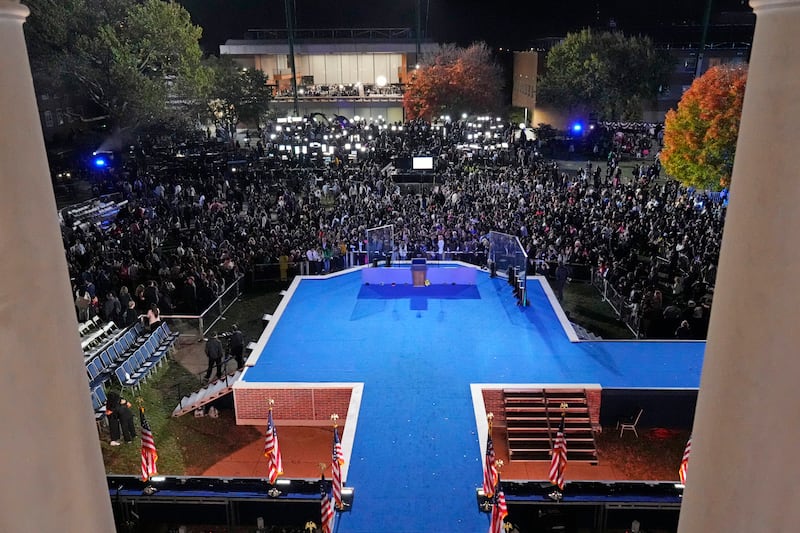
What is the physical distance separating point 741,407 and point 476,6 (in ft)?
253

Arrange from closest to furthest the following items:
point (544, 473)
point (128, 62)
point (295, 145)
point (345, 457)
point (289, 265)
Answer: point (345, 457)
point (544, 473)
point (289, 265)
point (128, 62)
point (295, 145)

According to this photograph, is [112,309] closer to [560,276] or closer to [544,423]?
[544,423]

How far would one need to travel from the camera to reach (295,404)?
15453mm

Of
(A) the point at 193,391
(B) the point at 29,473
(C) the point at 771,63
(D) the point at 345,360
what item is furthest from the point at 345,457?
(C) the point at 771,63

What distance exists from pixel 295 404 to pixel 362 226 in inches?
501

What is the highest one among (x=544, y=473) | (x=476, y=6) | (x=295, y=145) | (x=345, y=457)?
(x=476, y=6)

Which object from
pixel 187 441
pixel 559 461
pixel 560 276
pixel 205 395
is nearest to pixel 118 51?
pixel 205 395

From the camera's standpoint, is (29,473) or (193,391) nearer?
(29,473)

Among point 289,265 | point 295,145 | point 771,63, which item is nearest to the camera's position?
point 771,63

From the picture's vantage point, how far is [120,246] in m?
24.6

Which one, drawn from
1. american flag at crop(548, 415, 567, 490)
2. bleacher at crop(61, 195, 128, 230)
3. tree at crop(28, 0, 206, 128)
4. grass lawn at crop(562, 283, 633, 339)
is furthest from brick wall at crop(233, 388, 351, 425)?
tree at crop(28, 0, 206, 128)

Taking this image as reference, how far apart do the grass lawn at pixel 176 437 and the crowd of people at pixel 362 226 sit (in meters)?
3.47

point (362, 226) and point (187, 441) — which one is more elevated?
point (362, 226)

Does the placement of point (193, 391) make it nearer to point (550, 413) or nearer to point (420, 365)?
point (420, 365)
